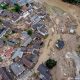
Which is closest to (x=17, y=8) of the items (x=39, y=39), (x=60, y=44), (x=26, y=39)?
(x=26, y=39)

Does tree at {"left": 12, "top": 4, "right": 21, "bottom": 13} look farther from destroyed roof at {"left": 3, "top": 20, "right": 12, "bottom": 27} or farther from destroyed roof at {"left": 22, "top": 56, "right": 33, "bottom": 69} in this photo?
destroyed roof at {"left": 22, "top": 56, "right": 33, "bottom": 69}

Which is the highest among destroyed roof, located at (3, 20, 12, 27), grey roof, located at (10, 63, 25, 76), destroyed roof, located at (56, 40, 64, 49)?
destroyed roof, located at (56, 40, 64, 49)

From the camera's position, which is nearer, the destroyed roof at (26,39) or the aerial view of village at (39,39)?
the aerial view of village at (39,39)

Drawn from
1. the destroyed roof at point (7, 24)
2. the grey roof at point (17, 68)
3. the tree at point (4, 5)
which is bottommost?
the grey roof at point (17, 68)

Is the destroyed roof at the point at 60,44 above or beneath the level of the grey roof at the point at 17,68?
above

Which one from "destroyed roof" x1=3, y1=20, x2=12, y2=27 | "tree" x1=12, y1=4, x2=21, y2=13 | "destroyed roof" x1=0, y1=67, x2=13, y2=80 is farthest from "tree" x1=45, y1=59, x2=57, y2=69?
"tree" x1=12, y1=4, x2=21, y2=13

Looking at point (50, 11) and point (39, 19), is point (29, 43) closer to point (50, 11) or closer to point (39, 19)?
point (39, 19)

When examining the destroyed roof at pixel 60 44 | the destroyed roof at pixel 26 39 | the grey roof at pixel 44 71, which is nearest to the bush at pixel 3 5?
the destroyed roof at pixel 26 39

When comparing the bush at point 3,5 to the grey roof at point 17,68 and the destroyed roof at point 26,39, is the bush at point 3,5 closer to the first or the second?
the destroyed roof at point 26,39

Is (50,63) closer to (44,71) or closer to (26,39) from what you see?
(44,71)
